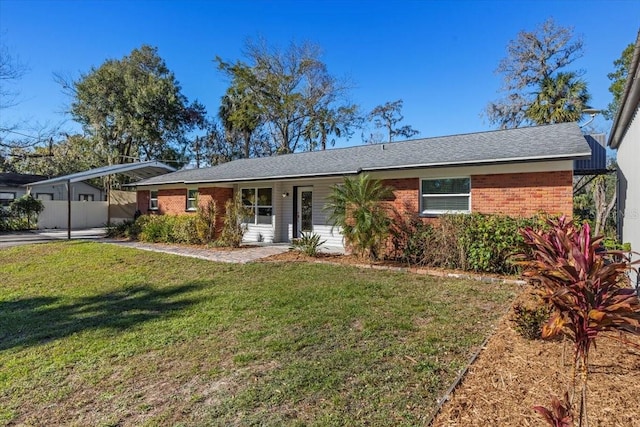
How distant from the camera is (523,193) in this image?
30.4 ft

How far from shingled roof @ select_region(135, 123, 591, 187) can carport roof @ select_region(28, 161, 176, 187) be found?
4264 millimetres

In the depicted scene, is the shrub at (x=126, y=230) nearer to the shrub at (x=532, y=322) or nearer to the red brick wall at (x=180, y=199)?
the red brick wall at (x=180, y=199)

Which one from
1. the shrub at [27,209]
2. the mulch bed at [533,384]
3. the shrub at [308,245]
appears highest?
the shrub at [27,209]

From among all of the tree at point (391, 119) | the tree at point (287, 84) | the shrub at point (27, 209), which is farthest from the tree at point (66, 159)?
the tree at point (391, 119)

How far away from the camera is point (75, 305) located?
7.27 metres

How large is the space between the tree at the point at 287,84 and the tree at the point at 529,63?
552 inches

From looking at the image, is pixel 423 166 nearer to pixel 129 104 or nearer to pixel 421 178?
pixel 421 178

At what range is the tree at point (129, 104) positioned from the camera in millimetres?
31734

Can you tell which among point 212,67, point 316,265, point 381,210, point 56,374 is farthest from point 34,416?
point 212,67

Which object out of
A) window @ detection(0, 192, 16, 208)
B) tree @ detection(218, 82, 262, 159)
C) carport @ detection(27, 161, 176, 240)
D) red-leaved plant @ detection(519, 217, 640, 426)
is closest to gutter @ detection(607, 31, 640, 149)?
red-leaved plant @ detection(519, 217, 640, 426)

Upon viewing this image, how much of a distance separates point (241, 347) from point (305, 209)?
33.5 feet

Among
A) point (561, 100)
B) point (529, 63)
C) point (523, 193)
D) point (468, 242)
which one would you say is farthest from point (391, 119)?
point (468, 242)

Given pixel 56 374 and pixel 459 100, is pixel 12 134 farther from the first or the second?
pixel 459 100

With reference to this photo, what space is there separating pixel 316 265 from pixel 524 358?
6504mm
